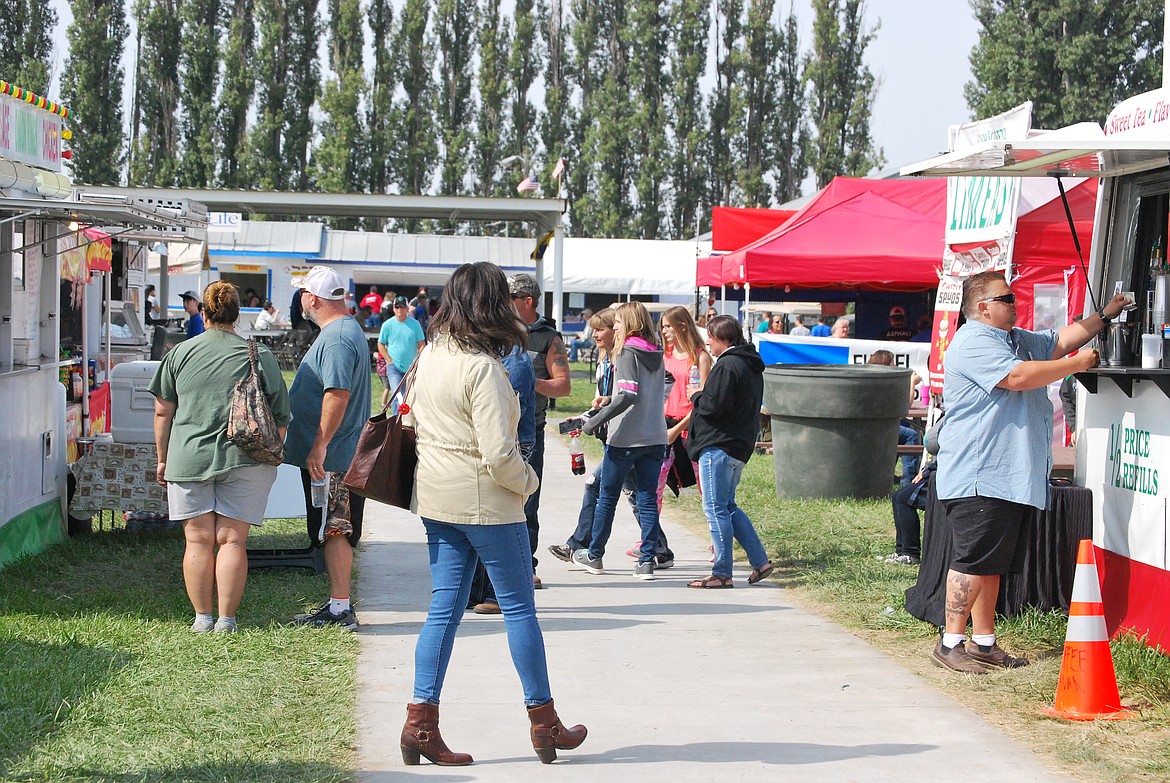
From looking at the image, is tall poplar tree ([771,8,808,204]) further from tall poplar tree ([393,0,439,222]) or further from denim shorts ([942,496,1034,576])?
denim shorts ([942,496,1034,576])

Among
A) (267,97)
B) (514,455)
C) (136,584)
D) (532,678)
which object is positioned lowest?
(136,584)

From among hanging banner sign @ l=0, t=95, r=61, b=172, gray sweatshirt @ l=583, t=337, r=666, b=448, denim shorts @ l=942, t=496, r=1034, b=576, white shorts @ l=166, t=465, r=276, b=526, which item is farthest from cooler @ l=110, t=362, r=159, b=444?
denim shorts @ l=942, t=496, r=1034, b=576

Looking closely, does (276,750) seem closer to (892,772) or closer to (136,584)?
(892,772)

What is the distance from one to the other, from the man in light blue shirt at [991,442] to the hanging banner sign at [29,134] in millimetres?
5546

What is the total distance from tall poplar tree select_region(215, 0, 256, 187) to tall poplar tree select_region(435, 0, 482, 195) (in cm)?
761

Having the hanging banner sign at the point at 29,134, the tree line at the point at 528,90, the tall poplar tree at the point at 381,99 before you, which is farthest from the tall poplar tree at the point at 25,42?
the hanging banner sign at the point at 29,134

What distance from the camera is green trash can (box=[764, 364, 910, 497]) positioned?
10422 millimetres

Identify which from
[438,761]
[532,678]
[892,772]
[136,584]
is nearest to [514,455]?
[532,678]

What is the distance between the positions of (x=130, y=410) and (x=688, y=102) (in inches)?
1760

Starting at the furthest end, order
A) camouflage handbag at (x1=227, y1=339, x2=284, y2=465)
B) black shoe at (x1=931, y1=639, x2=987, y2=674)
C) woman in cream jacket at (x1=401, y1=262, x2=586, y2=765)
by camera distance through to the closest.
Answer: camouflage handbag at (x1=227, y1=339, x2=284, y2=465) → black shoe at (x1=931, y1=639, x2=987, y2=674) → woman in cream jacket at (x1=401, y1=262, x2=586, y2=765)

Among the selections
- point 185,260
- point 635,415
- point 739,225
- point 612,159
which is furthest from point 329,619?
point 612,159

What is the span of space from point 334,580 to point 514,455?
244 centimetres

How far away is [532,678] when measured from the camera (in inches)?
167

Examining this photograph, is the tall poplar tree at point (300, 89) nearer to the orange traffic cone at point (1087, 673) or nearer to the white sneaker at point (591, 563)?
the white sneaker at point (591, 563)
